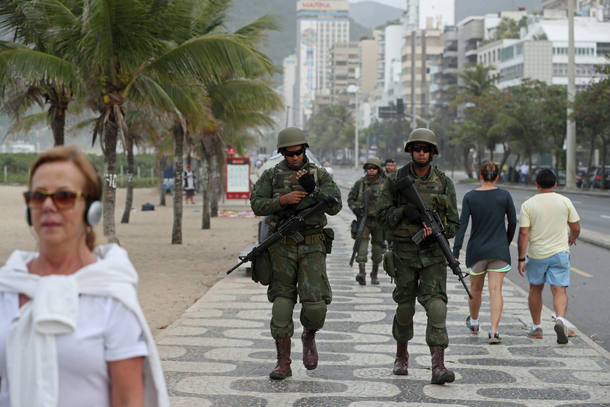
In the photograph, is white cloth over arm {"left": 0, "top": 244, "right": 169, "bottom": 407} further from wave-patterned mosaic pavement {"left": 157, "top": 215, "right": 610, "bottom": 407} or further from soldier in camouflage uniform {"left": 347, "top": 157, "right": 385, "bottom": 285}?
soldier in camouflage uniform {"left": 347, "top": 157, "right": 385, "bottom": 285}

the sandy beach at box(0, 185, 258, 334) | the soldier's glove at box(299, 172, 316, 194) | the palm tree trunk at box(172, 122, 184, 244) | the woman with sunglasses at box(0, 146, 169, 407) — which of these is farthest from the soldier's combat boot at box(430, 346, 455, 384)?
the palm tree trunk at box(172, 122, 184, 244)

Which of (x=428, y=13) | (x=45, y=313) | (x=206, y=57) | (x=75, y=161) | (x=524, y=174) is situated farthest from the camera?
(x=428, y=13)

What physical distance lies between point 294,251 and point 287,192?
0.44 m

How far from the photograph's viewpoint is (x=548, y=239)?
839 centimetres

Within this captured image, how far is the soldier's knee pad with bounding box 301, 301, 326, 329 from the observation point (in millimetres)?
6680

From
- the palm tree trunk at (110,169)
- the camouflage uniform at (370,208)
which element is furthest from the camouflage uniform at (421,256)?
the palm tree trunk at (110,169)

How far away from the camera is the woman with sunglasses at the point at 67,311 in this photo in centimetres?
248

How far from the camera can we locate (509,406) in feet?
19.5

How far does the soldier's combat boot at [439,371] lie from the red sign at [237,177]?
26073mm

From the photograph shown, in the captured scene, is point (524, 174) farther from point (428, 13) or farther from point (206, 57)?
point (428, 13)

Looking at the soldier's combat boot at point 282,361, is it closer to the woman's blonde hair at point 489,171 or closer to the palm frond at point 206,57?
the woman's blonde hair at point 489,171

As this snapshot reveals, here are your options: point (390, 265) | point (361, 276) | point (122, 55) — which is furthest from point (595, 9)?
point (390, 265)

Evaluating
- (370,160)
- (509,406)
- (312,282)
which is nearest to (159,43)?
(370,160)

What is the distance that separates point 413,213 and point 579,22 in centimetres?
10082
